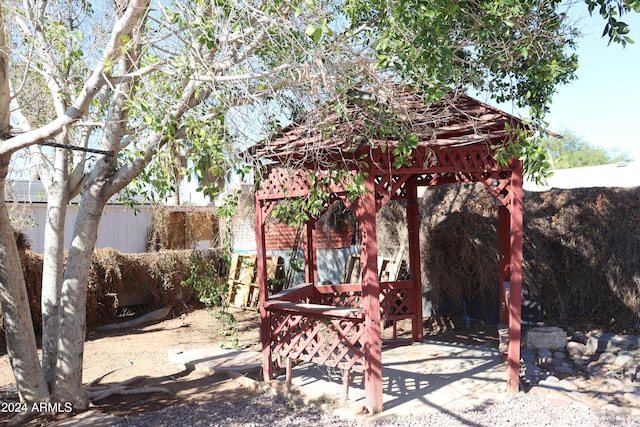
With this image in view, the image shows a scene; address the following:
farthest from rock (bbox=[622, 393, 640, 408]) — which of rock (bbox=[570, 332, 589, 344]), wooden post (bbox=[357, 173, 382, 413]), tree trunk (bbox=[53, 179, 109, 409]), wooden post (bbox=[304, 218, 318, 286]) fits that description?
tree trunk (bbox=[53, 179, 109, 409])

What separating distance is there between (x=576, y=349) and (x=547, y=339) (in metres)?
0.40

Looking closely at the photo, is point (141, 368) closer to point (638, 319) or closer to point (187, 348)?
point (187, 348)

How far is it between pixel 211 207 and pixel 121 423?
12926 millimetres

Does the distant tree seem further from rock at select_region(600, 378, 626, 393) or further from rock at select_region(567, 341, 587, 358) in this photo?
rock at select_region(600, 378, 626, 393)

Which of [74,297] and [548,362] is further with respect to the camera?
[548,362]

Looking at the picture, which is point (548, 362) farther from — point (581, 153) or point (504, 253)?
point (581, 153)

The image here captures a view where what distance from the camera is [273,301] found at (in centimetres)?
696

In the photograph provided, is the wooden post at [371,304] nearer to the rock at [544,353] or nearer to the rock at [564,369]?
the rock at [564,369]

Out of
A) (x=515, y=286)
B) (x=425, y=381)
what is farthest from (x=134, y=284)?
(x=515, y=286)

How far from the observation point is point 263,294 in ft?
23.0

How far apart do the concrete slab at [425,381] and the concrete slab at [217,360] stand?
0.78m

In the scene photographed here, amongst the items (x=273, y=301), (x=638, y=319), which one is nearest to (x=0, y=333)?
(x=273, y=301)

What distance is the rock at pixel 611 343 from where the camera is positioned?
24.3 ft

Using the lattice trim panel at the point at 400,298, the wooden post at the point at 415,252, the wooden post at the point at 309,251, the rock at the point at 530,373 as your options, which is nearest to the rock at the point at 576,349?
the rock at the point at 530,373
